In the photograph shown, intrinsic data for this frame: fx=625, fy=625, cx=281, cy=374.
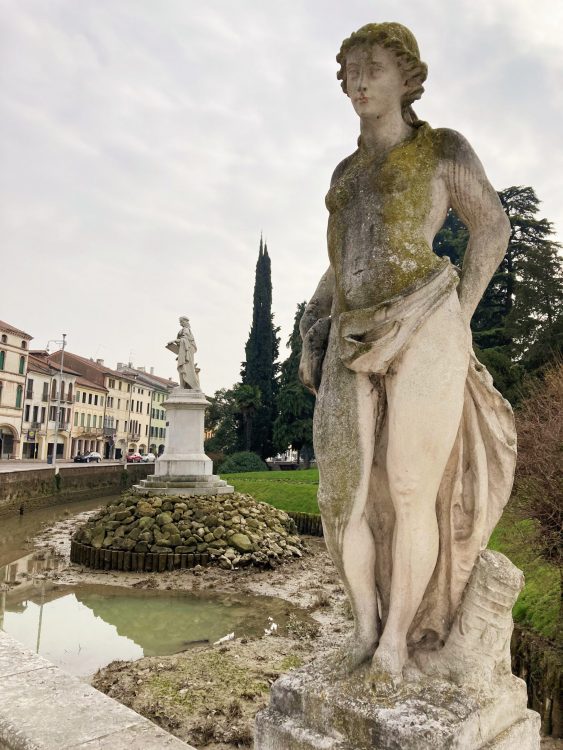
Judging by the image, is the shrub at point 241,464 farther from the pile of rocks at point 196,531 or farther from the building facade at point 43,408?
the pile of rocks at point 196,531

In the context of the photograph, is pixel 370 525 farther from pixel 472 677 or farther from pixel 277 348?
pixel 277 348

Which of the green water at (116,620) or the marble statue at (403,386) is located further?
the green water at (116,620)

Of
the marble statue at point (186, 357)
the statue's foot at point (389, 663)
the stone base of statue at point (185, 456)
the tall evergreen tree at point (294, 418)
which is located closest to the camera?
the statue's foot at point (389, 663)

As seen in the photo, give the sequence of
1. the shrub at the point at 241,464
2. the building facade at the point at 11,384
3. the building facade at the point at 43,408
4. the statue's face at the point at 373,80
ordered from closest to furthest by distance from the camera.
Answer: the statue's face at the point at 373,80
the shrub at the point at 241,464
the building facade at the point at 11,384
the building facade at the point at 43,408

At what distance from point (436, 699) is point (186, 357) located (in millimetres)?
16408

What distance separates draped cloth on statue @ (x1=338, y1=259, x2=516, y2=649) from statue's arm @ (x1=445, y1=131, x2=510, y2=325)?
0.19m

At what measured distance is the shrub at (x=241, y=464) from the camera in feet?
132

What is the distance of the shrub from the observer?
40.2 m

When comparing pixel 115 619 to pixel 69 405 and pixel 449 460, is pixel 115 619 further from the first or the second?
pixel 69 405

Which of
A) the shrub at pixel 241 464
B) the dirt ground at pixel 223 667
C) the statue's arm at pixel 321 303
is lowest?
the dirt ground at pixel 223 667

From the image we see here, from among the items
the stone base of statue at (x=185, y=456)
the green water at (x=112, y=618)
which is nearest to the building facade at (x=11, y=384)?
the stone base of statue at (x=185, y=456)

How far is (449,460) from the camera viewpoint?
106 inches

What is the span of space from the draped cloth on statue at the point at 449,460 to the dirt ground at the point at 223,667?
143 inches

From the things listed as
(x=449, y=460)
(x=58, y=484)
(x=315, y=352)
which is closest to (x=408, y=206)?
(x=315, y=352)
